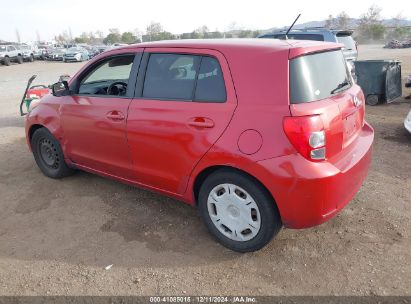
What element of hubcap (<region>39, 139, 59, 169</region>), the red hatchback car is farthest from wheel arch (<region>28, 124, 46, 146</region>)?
the red hatchback car

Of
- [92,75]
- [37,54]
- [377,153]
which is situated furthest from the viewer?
[37,54]

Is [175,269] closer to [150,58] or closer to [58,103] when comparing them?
[150,58]

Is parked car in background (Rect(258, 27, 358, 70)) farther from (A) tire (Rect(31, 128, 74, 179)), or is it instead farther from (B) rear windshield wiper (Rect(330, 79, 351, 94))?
(A) tire (Rect(31, 128, 74, 179))

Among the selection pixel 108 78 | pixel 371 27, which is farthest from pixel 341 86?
pixel 371 27

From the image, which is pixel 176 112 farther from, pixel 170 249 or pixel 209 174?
pixel 170 249

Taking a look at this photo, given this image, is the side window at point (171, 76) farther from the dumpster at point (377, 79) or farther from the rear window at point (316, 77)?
the dumpster at point (377, 79)

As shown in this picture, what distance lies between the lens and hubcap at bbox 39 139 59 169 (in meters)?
4.57

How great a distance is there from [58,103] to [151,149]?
1.61 meters

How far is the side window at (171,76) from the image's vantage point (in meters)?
3.09

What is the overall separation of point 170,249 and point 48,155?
2.46m

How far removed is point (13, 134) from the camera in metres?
7.17

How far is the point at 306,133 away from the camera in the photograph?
2520mm

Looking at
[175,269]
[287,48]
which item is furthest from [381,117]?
[175,269]

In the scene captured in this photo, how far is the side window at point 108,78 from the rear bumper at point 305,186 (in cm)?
186
